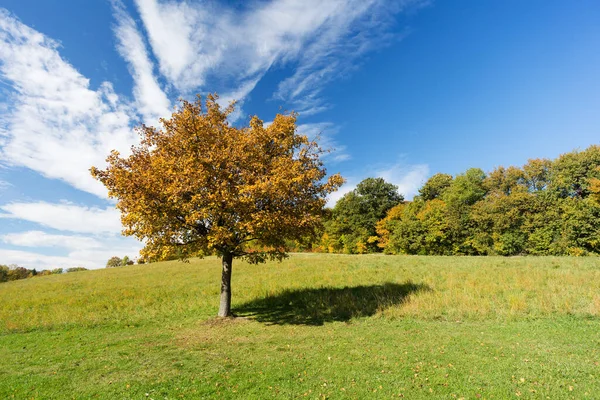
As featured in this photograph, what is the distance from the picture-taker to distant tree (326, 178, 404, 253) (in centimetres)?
7881

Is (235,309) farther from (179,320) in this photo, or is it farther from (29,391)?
(29,391)

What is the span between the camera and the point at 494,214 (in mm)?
56344

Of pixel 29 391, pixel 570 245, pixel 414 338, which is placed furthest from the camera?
pixel 570 245

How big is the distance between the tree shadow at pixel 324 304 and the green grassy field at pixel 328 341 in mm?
122

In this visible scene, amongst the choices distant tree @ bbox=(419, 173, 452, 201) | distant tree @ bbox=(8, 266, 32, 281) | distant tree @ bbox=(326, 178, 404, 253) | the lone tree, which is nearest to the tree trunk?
the lone tree

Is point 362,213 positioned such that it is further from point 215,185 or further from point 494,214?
point 215,185

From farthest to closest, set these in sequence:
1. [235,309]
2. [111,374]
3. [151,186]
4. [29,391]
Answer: [235,309]
[151,186]
[111,374]
[29,391]

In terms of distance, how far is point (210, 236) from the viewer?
14.8m

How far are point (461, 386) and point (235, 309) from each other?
15640 millimetres

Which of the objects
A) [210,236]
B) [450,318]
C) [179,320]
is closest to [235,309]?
[179,320]

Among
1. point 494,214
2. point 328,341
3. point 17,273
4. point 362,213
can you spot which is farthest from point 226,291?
point 17,273

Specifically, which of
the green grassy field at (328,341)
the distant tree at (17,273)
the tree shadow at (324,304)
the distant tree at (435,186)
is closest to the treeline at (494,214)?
the distant tree at (435,186)

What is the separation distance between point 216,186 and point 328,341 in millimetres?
8890

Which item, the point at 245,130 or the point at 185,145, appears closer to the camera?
the point at 185,145
